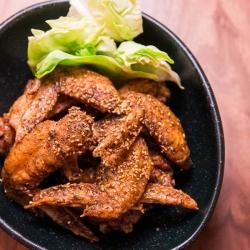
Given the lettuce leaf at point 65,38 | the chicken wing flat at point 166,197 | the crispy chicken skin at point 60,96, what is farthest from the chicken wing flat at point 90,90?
the chicken wing flat at point 166,197

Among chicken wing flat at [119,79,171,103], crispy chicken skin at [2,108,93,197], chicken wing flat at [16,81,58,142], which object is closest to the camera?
crispy chicken skin at [2,108,93,197]

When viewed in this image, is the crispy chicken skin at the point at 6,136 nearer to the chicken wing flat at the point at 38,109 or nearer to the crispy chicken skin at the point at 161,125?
the chicken wing flat at the point at 38,109

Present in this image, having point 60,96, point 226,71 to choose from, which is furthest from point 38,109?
point 226,71

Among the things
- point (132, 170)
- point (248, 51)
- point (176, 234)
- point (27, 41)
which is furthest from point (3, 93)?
point (248, 51)


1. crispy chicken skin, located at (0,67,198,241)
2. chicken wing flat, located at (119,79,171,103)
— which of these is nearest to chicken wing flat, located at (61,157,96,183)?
crispy chicken skin, located at (0,67,198,241)

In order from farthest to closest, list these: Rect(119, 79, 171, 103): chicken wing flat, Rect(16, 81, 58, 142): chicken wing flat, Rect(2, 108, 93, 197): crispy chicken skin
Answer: Rect(119, 79, 171, 103): chicken wing flat
Rect(16, 81, 58, 142): chicken wing flat
Rect(2, 108, 93, 197): crispy chicken skin

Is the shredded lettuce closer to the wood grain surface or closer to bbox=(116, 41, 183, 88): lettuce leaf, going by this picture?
bbox=(116, 41, 183, 88): lettuce leaf

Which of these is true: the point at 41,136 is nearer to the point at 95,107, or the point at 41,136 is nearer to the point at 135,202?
the point at 95,107
